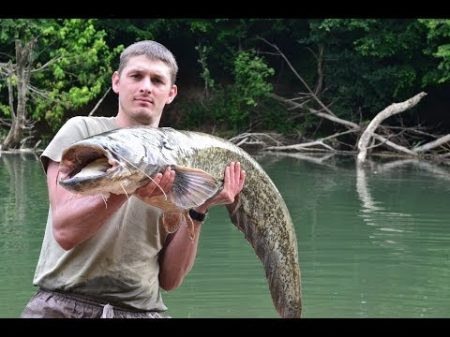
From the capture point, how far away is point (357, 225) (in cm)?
1097

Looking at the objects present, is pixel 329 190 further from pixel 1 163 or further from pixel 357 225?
pixel 1 163

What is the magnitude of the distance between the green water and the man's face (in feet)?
12.8

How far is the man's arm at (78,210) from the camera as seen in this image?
95.8 inches

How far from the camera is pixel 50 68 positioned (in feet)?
78.8

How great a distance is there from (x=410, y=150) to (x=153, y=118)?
19819 millimetres

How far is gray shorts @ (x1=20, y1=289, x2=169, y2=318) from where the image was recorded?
2.76 metres

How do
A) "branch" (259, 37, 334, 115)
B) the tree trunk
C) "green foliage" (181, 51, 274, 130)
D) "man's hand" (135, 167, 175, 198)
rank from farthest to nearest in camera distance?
"green foliage" (181, 51, 274, 130) → "branch" (259, 37, 334, 115) → the tree trunk → "man's hand" (135, 167, 175, 198)

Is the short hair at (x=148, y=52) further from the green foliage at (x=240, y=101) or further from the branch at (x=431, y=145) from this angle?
the green foliage at (x=240, y=101)

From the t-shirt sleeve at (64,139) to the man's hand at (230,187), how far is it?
1.43 ft

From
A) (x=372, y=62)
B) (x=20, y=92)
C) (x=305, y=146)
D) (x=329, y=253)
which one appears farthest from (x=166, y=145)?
(x=372, y=62)

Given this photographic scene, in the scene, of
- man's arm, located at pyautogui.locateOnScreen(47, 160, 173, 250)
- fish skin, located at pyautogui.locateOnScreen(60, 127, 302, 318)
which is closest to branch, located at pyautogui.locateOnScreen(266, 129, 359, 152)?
fish skin, located at pyautogui.locateOnScreen(60, 127, 302, 318)

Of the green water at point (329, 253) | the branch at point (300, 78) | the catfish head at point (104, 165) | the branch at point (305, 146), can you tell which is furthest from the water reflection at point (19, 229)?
the branch at point (300, 78)

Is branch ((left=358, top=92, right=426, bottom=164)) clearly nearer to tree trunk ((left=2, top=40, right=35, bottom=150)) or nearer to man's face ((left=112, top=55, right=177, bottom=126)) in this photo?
tree trunk ((left=2, top=40, right=35, bottom=150))

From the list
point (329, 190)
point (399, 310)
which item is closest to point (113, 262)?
point (399, 310)
